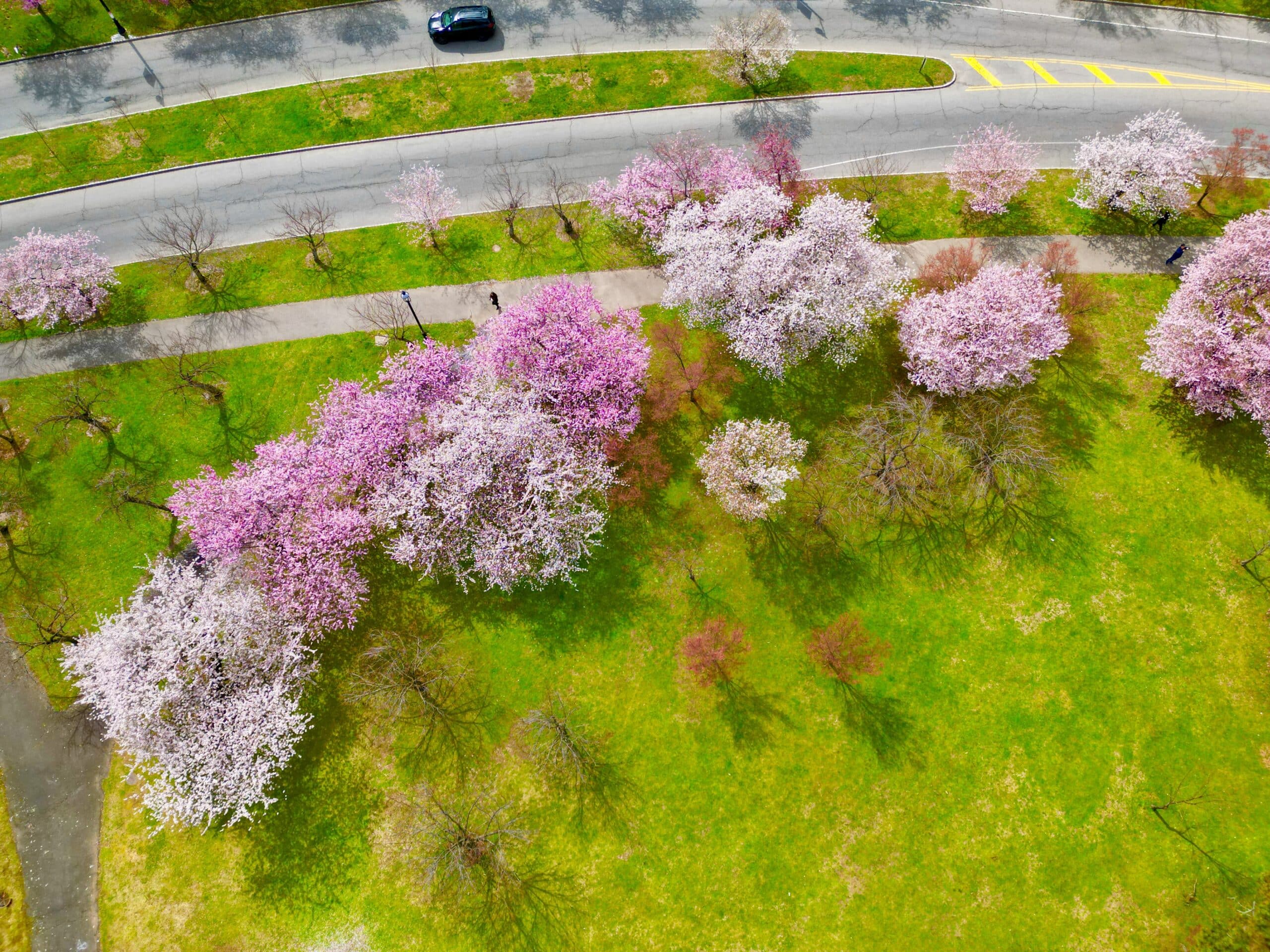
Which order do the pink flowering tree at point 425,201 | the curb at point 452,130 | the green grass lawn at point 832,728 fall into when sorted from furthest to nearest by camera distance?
the curb at point 452,130
the pink flowering tree at point 425,201
the green grass lawn at point 832,728

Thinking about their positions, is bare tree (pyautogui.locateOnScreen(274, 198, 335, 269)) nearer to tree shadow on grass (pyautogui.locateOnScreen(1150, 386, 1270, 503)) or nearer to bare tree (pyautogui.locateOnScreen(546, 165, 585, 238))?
bare tree (pyautogui.locateOnScreen(546, 165, 585, 238))

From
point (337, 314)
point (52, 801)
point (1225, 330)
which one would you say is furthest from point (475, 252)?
point (1225, 330)

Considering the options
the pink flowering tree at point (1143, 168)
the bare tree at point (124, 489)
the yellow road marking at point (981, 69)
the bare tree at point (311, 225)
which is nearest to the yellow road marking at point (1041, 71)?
the yellow road marking at point (981, 69)

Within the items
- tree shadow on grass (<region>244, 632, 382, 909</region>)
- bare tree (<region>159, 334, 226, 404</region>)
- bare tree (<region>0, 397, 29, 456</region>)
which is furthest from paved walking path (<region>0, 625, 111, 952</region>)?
bare tree (<region>159, 334, 226, 404</region>)

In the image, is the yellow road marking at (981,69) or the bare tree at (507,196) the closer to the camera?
the bare tree at (507,196)

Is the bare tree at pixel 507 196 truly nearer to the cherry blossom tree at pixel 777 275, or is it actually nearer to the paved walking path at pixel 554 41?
the paved walking path at pixel 554 41

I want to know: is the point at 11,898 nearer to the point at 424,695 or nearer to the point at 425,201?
the point at 424,695

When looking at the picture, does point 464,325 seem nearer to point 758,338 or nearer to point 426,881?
point 758,338
